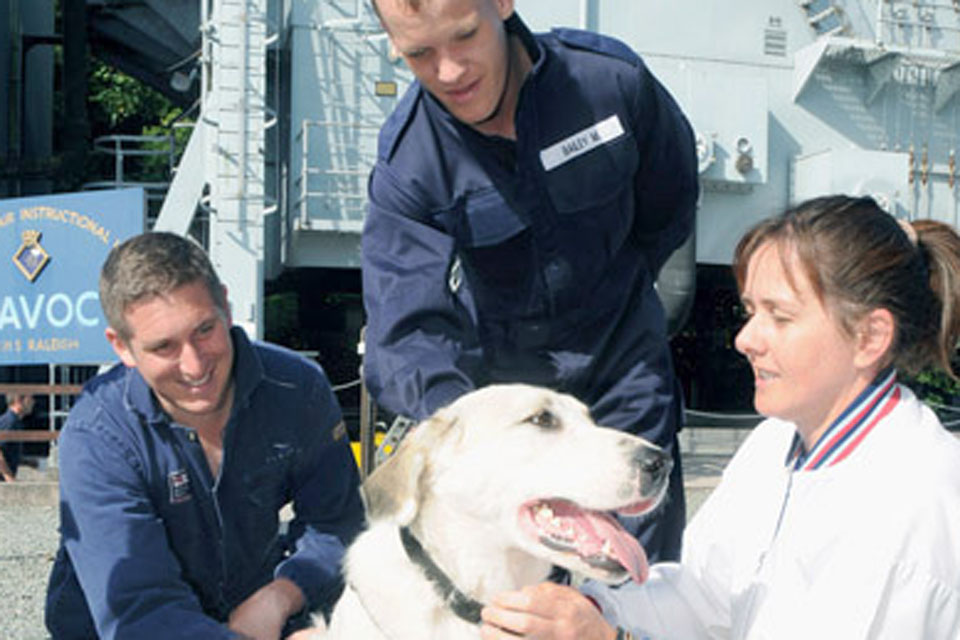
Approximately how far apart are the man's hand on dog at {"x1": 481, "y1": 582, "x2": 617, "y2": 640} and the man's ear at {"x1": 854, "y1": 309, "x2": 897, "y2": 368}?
→ 773mm

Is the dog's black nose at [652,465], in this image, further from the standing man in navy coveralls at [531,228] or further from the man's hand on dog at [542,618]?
the standing man in navy coveralls at [531,228]

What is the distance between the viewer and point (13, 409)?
36.1 feet

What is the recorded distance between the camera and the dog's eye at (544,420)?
7.50 ft

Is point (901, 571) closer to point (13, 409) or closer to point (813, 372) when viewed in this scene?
point (813, 372)

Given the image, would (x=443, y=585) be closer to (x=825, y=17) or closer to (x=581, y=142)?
(x=581, y=142)

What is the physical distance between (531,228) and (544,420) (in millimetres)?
599

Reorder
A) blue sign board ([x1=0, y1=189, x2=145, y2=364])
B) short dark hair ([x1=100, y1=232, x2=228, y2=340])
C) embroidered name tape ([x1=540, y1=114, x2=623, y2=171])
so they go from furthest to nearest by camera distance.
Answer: blue sign board ([x1=0, y1=189, x2=145, y2=364])
short dark hair ([x1=100, y1=232, x2=228, y2=340])
embroidered name tape ([x1=540, y1=114, x2=623, y2=171])

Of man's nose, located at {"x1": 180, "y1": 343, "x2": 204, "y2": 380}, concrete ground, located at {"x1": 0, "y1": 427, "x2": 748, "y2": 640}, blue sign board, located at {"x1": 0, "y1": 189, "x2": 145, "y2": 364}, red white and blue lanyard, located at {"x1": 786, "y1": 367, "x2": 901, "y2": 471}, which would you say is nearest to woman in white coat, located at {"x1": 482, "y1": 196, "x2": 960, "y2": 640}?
red white and blue lanyard, located at {"x1": 786, "y1": 367, "x2": 901, "y2": 471}

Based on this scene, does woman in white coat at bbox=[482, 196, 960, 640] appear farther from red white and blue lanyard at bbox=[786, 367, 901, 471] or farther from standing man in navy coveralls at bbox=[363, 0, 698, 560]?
standing man in navy coveralls at bbox=[363, 0, 698, 560]

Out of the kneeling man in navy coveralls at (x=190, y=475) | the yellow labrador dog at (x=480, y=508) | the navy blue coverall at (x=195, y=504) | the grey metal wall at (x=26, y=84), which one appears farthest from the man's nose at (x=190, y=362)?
the grey metal wall at (x=26, y=84)

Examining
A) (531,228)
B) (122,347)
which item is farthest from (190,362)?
(531,228)

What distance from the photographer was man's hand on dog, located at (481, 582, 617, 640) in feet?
6.80

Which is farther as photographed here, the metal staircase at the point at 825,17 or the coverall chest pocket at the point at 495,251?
the metal staircase at the point at 825,17

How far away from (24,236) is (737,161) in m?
9.46
